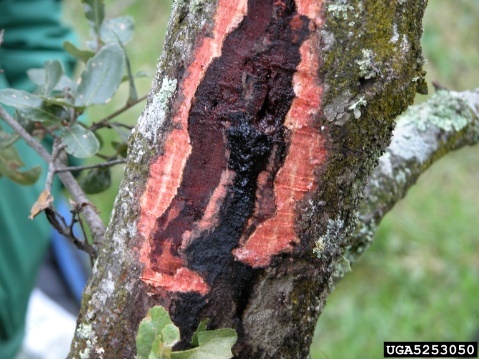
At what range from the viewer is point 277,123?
1.78ft

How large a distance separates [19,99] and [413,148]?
0.53m

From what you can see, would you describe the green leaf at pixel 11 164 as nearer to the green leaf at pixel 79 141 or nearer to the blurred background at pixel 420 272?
the green leaf at pixel 79 141

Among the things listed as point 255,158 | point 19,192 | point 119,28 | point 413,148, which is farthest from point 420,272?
point 255,158

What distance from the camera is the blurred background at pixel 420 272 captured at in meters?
2.37

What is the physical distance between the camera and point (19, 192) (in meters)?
1.72

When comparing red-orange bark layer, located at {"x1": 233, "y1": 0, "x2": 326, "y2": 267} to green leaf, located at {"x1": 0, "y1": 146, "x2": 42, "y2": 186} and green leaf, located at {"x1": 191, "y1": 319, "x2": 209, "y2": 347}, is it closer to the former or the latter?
green leaf, located at {"x1": 191, "y1": 319, "x2": 209, "y2": 347}

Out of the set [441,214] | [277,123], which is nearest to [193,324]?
[277,123]

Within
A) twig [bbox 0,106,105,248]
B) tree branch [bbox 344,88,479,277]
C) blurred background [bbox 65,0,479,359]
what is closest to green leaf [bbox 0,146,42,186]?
twig [bbox 0,106,105,248]

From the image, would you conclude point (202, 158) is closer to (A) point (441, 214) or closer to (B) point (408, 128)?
(B) point (408, 128)

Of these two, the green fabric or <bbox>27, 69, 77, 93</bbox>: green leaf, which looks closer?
<bbox>27, 69, 77, 93</bbox>: green leaf

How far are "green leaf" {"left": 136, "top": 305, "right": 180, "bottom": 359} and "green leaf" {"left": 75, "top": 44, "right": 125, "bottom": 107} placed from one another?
0.33 m

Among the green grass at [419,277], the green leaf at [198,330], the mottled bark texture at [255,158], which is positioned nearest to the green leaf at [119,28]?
the mottled bark texture at [255,158]

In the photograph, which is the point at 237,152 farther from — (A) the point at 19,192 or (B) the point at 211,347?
(A) the point at 19,192

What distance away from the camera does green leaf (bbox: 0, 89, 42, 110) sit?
707 millimetres
